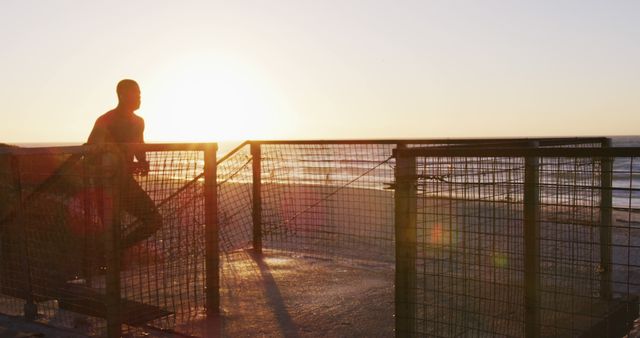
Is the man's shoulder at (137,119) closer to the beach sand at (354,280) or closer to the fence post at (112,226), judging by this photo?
the beach sand at (354,280)

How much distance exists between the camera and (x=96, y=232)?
5918 millimetres

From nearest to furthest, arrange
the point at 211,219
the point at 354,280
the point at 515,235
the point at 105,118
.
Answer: the point at 515,235, the point at 211,219, the point at 105,118, the point at 354,280

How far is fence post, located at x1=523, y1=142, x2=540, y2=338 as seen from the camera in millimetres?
4324

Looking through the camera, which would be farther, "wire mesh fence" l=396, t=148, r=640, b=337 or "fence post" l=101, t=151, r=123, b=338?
"fence post" l=101, t=151, r=123, b=338

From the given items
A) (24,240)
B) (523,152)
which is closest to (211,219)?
(24,240)

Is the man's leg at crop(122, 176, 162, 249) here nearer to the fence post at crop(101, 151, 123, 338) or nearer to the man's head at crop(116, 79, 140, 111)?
the fence post at crop(101, 151, 123, 338)

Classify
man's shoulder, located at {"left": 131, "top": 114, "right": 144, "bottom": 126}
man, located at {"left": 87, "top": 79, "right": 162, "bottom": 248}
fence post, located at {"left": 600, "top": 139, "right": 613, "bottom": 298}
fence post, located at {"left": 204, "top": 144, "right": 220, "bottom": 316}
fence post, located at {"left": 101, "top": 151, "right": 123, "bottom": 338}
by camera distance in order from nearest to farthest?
fence post, located at {"left": 101, "top": 151, "right": 123, "bottom": 338} < man, located at {"left": 87, "top": 79, "right": 162, "bottom": 248} < fence post, located at {"left": 600, "top": 139, "right": 613, "bottom": 298} < fence post, located at {"left": 204, "top": 144, "right": 220, "bottom": 316} < man's shoulder, located at {"left": 131, "top": 114, "right": 144, "bottom": 126}

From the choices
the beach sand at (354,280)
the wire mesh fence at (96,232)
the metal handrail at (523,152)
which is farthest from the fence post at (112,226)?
the metal handrail at (523,152)

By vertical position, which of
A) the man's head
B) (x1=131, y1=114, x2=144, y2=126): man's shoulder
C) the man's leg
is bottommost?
the man's leg

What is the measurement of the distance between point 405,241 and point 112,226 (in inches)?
98.6

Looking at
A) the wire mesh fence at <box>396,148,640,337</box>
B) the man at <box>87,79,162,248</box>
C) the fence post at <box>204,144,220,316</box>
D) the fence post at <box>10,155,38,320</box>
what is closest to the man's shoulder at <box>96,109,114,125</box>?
the man at <box>87,79,162,248</box>

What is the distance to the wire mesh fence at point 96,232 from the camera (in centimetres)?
545

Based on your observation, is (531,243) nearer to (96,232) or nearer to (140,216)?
(140,216)

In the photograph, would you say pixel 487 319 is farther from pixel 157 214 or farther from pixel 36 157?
pixel 36 157
